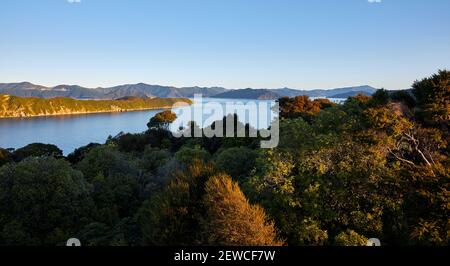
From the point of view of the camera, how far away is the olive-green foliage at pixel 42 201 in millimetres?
23172

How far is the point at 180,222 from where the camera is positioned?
16141 mm

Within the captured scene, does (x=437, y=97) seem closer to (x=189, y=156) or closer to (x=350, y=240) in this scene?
(x=350, y=240)

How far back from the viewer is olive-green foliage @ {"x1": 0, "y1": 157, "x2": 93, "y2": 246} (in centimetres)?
2317

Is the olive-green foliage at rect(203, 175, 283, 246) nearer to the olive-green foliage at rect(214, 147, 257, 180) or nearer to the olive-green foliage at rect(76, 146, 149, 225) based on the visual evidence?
the olive-green foliage at rect(76, 146, 149, 225)

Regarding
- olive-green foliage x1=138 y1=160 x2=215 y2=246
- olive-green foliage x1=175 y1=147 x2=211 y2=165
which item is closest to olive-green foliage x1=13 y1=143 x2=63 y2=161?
olive-green foliage x1=175 y1=147 x2=211 y2=165

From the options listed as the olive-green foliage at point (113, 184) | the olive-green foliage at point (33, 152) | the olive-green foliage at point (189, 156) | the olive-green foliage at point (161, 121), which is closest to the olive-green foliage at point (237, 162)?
the olive-green foliage at point (189, 156)

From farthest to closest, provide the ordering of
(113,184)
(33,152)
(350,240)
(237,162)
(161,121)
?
(161,121), (33,152), (113,184), (237,162), (350,240)

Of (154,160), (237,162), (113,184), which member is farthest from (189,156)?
(154,160)

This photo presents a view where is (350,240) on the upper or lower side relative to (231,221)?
lower

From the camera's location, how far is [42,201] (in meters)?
24.4

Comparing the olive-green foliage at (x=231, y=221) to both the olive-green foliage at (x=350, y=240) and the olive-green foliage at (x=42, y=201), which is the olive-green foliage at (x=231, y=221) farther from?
the olive-green foliage at (x=42, y=201)
